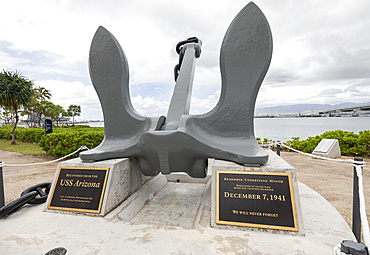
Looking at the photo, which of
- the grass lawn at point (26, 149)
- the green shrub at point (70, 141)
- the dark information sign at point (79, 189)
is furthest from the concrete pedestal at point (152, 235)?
the grass lawn at point (26, 149)

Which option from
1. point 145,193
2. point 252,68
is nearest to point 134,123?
point 145,193

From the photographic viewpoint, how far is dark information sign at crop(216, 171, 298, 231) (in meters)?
1.98

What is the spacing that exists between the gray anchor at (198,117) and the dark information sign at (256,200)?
8.4 inches

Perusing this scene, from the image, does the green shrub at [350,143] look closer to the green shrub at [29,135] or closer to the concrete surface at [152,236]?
the concrete surface at [152,236]

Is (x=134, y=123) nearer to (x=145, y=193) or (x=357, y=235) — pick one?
(x=145, y=193)

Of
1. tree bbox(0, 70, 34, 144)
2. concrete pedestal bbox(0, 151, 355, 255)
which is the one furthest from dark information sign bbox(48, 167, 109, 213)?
tree bbox(0, 70, 34, 144)

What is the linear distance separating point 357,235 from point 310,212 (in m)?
0.45

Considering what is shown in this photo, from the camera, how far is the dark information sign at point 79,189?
7.93 feet

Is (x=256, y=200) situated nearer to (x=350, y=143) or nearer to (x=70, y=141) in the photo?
(x=70, y=141)

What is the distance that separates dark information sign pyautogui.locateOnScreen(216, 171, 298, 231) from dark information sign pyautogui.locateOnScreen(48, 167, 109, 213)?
1.35 metres

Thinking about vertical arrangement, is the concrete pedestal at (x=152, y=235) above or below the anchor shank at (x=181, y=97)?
below

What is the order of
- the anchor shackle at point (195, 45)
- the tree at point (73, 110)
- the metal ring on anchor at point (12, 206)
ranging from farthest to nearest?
the tree at point (73, 110), the anchor shackle at point (195, 45), the metal ring on anchor at point (12, 206)

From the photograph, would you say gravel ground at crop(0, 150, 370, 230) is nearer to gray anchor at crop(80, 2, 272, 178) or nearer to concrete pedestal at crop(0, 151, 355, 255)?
concrete pedestal at crop(0, 151, 355, 255)

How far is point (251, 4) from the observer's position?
251cm
